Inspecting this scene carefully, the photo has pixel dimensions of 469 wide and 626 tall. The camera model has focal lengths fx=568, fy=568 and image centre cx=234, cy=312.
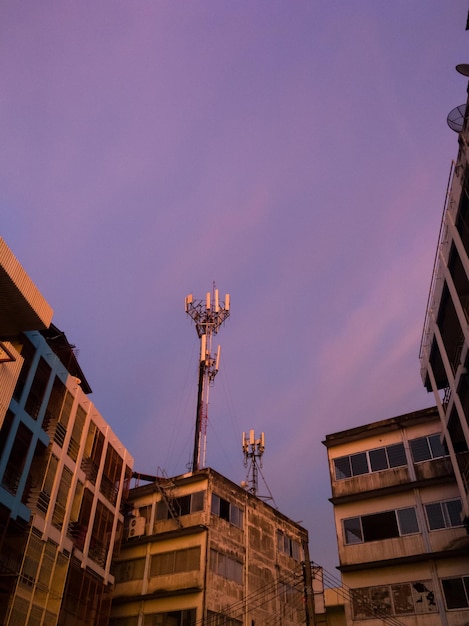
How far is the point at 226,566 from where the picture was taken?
3675 centimetres

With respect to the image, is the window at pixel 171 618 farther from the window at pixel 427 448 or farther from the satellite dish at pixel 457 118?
the satellite dish at pixel 457 118

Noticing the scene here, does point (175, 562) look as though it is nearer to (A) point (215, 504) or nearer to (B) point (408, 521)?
(A) point (215, 504)

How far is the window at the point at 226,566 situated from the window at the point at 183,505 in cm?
308

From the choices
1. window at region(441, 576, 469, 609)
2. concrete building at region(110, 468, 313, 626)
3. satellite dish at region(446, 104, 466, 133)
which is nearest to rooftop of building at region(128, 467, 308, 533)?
concrete building at region(110, 468, 313, 626)

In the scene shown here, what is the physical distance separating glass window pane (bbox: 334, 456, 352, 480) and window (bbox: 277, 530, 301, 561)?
11824 mm

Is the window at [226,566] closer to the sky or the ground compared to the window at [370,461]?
closer to the ground

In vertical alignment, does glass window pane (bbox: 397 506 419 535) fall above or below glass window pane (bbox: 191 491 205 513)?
below

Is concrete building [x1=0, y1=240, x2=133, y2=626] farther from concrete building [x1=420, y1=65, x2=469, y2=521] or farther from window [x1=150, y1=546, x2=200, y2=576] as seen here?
concrete building [x1=420, y1=65, x2=469, y2=521]

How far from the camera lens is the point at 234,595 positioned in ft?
119

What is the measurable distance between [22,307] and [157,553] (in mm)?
20523

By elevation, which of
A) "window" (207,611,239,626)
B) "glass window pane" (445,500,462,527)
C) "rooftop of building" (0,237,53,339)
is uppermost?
"rooftop of building" (0,237,53,339)

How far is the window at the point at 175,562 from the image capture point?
3566 centimetres

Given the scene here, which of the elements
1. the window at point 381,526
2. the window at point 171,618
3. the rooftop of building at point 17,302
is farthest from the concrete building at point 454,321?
the rooftop of building at point 17,302

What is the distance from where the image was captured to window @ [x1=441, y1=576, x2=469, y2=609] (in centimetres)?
2725
